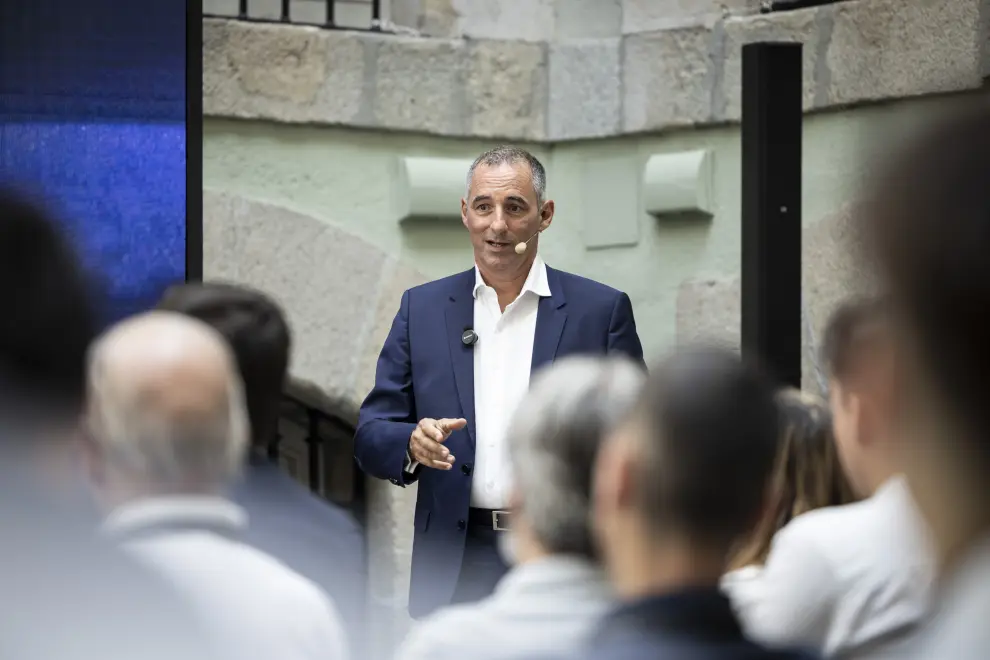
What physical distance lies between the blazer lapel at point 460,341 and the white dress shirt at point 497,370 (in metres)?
0.02

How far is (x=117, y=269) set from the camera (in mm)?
3805

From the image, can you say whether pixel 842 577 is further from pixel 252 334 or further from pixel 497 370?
pixel 497 370

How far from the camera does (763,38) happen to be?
5.20 m

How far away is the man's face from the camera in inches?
133

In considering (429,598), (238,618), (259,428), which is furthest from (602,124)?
(238,618)

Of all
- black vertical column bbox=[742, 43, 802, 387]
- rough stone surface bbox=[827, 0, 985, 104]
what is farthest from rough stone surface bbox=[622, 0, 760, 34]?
black vertical column bbox=[742, 43, 802, 387]

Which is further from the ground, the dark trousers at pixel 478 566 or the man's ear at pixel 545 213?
the man's ear at pixel 545 213

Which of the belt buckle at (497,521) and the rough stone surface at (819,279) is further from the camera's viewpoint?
the rough stone surface at (819,279)

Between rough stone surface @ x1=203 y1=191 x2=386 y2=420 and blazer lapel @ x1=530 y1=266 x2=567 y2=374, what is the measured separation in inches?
84.7

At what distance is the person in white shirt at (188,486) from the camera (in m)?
1.54

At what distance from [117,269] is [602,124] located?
2223 millimetres

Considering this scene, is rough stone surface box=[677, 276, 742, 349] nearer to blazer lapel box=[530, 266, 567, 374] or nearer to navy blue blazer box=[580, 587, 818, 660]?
blazer lapel box=[530, 266, 567, 374]

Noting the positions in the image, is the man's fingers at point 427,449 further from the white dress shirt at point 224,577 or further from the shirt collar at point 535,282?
the white dress shirt at point 224,577

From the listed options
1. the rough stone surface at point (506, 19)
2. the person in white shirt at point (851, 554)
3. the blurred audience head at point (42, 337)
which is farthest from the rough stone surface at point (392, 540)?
the blurred audience head at point (42, 337)
